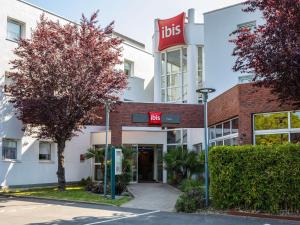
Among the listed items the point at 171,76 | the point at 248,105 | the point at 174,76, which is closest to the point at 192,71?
the point at 174,76

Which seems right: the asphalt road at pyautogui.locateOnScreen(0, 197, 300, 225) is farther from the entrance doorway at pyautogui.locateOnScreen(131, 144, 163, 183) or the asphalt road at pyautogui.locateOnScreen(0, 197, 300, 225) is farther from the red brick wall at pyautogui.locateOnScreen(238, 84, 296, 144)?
Result: the entrance doorway at pyautogui.locateOnScreen(131, 144, 163, 183)

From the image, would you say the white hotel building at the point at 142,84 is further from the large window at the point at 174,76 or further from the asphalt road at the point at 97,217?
the asphalt road at the point at 97,217

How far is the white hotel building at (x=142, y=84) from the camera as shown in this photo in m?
22.9

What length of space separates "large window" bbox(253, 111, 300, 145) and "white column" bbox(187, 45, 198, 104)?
35.3ft

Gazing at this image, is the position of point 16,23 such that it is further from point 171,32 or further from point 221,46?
point 221,46

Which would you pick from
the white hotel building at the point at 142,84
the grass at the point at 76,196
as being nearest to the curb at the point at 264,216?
the grass at the point at 76,196

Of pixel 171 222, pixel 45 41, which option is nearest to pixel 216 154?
pixel 171 222

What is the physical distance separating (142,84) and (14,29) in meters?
11.9

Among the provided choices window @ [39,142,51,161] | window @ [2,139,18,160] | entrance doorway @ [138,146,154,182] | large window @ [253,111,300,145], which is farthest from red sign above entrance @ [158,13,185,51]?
large window @ [253,111,300,145]

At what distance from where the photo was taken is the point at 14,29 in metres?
23.7

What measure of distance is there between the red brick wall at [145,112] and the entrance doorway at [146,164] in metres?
5.97

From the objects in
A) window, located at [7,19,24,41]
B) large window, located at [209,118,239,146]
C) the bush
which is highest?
window, located at [7,19,24,41]

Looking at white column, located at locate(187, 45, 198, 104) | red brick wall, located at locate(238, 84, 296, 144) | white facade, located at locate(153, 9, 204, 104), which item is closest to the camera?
red brick wall, located at locate(238, 84, 296, 144)

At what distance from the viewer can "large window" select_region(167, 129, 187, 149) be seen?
28359 mm
